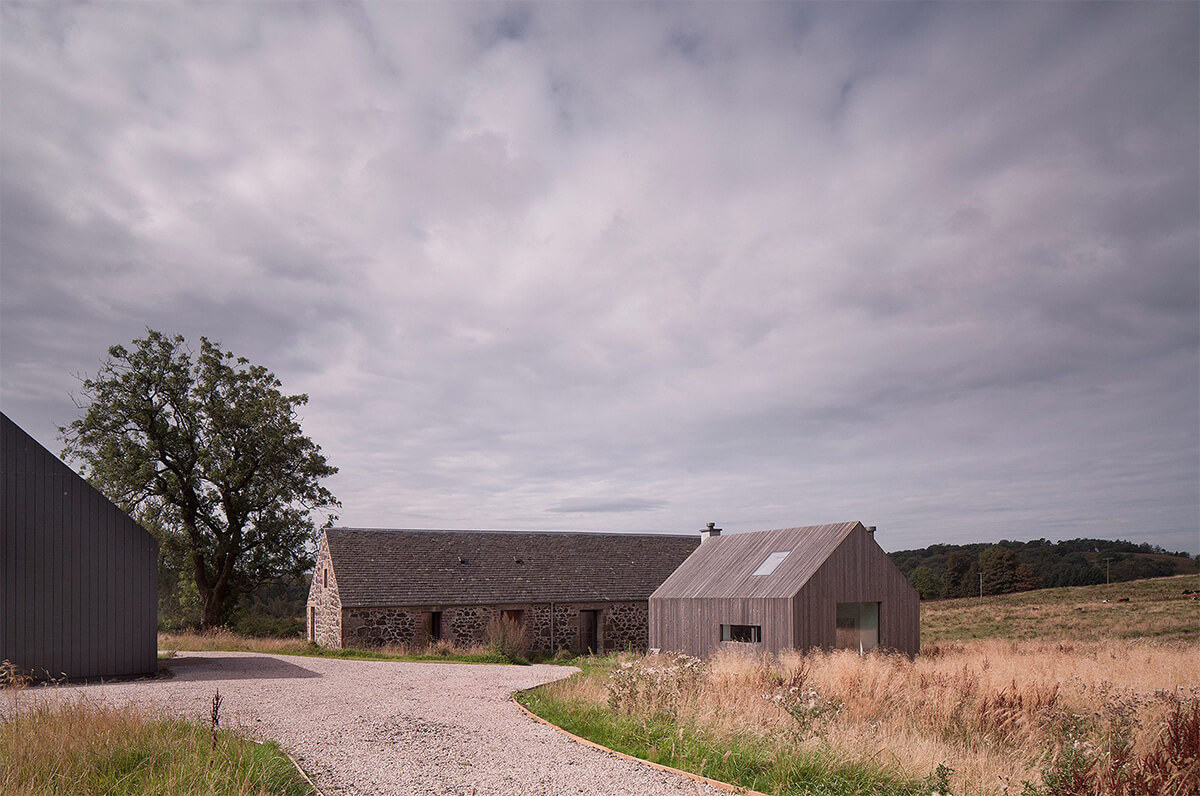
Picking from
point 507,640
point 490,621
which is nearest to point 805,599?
point 507,640

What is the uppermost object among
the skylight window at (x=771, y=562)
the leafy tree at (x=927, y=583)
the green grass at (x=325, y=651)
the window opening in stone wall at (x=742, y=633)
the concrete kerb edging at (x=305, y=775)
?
the skylight window at (x=771, y=562)

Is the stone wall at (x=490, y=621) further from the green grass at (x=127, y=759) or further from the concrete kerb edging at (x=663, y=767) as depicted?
the green grass at (x=127, y=759)

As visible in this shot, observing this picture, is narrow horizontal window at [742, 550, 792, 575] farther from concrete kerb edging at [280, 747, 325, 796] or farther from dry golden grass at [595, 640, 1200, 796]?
concrete kerb edging at [280, 747, 325, 796]

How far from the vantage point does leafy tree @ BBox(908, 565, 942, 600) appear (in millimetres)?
64188

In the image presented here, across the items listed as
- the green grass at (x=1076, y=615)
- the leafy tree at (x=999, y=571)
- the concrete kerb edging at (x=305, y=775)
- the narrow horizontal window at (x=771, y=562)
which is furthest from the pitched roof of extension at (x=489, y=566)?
the leafy tree at (x=999, y=571)

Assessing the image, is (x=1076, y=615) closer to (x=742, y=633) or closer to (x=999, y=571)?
(x=742, y=633)

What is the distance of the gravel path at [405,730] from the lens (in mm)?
7922

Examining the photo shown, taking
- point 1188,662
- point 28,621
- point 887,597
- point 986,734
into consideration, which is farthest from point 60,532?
point 1188,662

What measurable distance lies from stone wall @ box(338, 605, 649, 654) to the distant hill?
2988 centimetres

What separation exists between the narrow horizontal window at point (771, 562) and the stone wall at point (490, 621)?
590 cm

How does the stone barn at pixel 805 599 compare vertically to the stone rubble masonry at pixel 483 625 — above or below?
above

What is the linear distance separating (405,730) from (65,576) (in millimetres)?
10413

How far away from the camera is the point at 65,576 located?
54.3 ft

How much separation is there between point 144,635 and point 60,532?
112 inches
